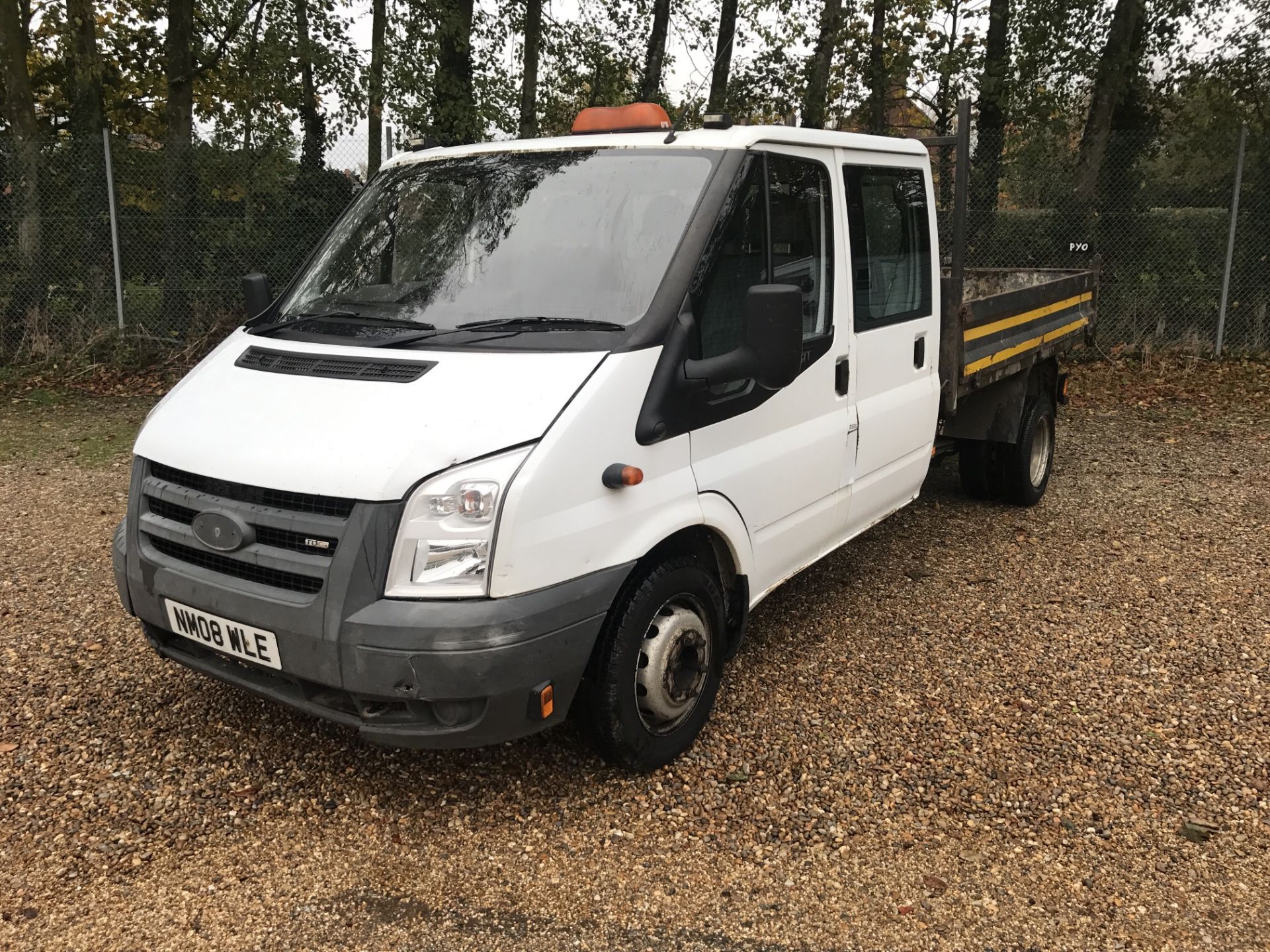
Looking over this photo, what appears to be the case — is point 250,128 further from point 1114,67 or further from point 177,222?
point 1114,67

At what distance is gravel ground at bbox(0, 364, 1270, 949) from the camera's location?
2811mm

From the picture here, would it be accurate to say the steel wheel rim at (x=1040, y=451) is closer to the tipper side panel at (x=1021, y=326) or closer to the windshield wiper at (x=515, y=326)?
the tipper side panel at (x=1021, y=326)

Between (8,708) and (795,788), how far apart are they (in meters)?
3.00

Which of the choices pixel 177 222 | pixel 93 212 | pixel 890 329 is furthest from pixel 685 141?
pixel 93 212

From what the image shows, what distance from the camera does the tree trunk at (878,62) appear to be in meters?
13.6

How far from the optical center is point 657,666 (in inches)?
131

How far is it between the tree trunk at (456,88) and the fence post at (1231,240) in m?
→ 8.51

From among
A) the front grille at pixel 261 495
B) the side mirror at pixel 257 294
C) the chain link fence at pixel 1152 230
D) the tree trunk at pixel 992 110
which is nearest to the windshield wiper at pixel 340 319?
the side mirror at pixel 257 294

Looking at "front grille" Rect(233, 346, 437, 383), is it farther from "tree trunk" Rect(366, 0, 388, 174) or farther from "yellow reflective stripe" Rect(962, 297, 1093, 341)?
"tree trunk" Rect(366, 0, 388, 174)

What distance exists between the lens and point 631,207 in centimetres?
356

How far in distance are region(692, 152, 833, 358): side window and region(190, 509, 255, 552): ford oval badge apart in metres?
1.54

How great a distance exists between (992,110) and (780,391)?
11.2m

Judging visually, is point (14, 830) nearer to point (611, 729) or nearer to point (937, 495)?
point (611, 729)

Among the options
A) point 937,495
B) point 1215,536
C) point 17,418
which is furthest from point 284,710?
point 17,418
